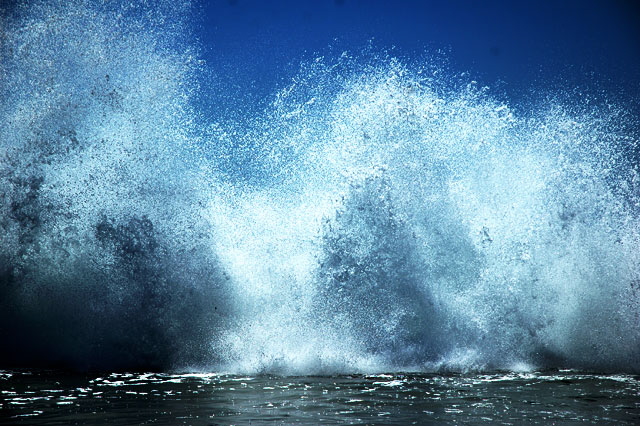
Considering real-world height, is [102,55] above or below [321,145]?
above

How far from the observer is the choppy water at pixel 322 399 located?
26.9ft

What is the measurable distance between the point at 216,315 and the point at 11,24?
427 inches

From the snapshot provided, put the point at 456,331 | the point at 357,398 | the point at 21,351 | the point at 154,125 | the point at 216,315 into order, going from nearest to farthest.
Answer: the point at 357,398 → the point at 456,331 → the point at 216,315 → the point at 21,351 → the point at 154,125

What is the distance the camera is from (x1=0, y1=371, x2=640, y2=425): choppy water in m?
8.20

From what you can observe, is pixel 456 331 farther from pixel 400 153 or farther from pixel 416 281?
pixel 400 153

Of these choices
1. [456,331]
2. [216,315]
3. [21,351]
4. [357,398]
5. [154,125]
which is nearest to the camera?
[357,398]

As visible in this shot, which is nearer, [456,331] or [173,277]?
[456,331]

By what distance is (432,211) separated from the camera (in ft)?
52.4

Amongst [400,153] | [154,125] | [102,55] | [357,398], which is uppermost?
[102,55]

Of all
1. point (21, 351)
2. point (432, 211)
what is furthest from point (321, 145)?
point (21, 351)

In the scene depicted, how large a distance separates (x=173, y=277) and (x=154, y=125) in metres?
4.83

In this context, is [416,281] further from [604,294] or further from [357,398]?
[357,398]

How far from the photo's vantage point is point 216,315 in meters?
15.4

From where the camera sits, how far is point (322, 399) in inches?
387
